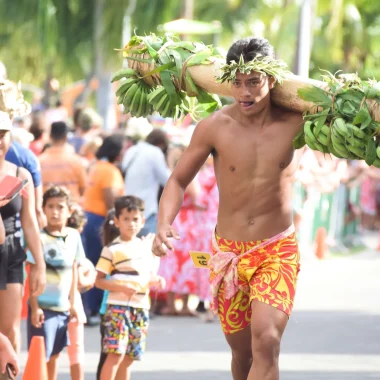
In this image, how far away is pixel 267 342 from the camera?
721 centimetres

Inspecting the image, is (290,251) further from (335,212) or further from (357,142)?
(335,212)

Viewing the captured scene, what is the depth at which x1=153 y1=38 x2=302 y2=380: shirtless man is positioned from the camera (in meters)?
7.49

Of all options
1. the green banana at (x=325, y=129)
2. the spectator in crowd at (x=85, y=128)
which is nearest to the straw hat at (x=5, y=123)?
the green banana at (x=325, y=129)

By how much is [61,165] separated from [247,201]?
5.71m

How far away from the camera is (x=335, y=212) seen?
74.0 ft

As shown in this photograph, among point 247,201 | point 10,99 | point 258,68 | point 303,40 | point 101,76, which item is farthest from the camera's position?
point 101,76

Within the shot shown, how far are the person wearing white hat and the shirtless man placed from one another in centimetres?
120

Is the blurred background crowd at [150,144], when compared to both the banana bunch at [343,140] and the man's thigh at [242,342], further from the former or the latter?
the man's thigh at [242,342]

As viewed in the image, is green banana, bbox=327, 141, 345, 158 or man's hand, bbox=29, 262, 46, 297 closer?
green banana, bbox=327, 141, 345, 158

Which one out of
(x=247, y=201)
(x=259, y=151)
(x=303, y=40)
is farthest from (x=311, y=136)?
(x=303, y=40)

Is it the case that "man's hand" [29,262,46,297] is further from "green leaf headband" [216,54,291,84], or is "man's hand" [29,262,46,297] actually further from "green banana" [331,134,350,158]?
"green banana" [331,134,350,158]

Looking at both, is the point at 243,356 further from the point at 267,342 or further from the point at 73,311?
the point at 73,311

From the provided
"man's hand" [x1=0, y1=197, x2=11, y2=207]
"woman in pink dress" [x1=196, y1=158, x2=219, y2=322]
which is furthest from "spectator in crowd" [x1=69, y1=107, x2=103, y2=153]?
"man's hand" [x1=0, y1=197, x2=11, y2=207]

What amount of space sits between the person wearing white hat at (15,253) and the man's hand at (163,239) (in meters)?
1.32
